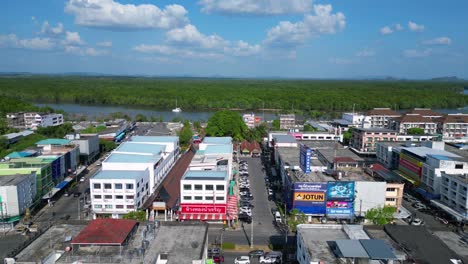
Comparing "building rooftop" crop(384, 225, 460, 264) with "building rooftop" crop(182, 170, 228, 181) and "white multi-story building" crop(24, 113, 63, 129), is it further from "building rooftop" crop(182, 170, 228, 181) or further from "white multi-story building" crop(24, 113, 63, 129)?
"white multi-story building" crop(24, 113, 63, 129)

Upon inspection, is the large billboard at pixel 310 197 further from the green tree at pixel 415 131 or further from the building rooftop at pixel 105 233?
the green tree at pixel 415 131

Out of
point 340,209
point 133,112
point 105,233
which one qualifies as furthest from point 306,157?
point 133,112

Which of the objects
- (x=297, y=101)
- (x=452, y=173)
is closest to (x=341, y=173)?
(x=452, y=173)

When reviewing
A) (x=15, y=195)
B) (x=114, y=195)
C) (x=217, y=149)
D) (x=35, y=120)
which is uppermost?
(x=217, y=149)

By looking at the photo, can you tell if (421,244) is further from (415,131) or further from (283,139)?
(415,131)

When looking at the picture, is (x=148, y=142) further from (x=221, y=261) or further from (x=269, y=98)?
(x=269, y=98)

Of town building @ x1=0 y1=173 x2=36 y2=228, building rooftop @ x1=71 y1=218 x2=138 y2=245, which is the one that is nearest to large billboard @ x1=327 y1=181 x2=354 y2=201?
building rooftop @ x1=71 y1=218 x2=138 y2=245
